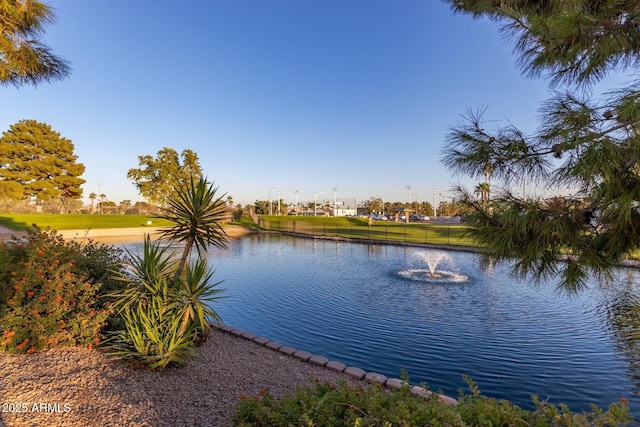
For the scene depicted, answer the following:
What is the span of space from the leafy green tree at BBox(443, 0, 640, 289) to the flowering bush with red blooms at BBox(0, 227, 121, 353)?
15.5 feet

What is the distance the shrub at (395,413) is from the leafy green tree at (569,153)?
1.14 m

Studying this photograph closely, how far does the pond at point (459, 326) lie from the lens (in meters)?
4.34

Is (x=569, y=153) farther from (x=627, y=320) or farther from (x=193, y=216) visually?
(x=627, y=320)

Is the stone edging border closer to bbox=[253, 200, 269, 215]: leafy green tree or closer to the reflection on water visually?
the reflection on water

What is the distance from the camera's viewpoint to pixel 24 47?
209 inches

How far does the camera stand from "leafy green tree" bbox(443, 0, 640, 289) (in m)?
2.02

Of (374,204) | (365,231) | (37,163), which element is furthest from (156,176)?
(374,204)

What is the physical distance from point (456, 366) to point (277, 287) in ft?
18.9

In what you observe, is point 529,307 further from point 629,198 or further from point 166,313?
point 166,313

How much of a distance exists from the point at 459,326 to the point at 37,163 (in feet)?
152

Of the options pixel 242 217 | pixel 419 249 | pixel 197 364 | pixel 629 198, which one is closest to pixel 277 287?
pixel 197 364

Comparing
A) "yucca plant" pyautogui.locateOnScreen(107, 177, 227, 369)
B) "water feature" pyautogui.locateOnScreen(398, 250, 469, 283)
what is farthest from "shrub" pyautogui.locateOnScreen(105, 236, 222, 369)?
"water feature" pyautogui.locateOnScreen(398, 250, 469, 283)

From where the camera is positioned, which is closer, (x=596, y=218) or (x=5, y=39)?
(x=596, y=218)

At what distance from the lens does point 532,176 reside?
263 centimetres
